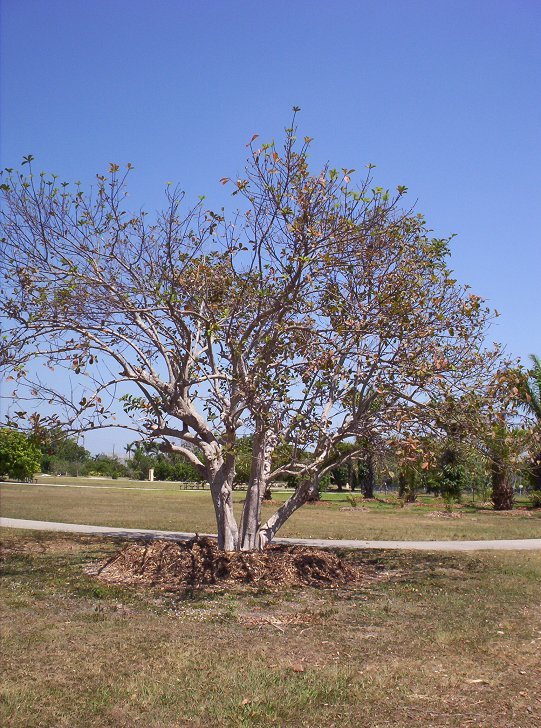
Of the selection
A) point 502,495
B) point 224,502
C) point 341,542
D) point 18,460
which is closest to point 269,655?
point 224,502

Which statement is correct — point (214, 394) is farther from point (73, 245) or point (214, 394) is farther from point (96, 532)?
point (96, 532)

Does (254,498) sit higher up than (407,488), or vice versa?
(254,498)

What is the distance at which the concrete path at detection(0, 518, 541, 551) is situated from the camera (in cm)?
1600

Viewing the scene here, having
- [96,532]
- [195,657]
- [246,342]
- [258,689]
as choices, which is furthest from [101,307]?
[96,532]

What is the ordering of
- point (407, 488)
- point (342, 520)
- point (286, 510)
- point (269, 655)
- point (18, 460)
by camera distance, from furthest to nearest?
point (18, 460)
point (407, 488)
point (342, 520)
point (286, 510)
point (269, 655)

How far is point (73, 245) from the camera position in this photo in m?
10.9

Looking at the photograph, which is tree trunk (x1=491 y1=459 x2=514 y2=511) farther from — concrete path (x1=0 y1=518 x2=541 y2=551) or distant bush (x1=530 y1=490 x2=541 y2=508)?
concrete path (x1=0 y1=518 x2=541 y2=551)

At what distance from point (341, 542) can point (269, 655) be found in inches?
403

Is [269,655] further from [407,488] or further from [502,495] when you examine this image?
[407,488]

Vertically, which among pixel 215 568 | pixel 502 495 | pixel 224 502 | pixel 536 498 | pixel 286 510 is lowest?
pixel 215 568

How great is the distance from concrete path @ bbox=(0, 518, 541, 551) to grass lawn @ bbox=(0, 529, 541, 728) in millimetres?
5253

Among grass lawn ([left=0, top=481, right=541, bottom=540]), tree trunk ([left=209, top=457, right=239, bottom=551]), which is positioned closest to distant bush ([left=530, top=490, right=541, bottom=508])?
grass lawn ([left=0, top=481, right=541, bottom=540])

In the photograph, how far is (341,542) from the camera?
1664 centimetres

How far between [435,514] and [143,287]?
789 inches
